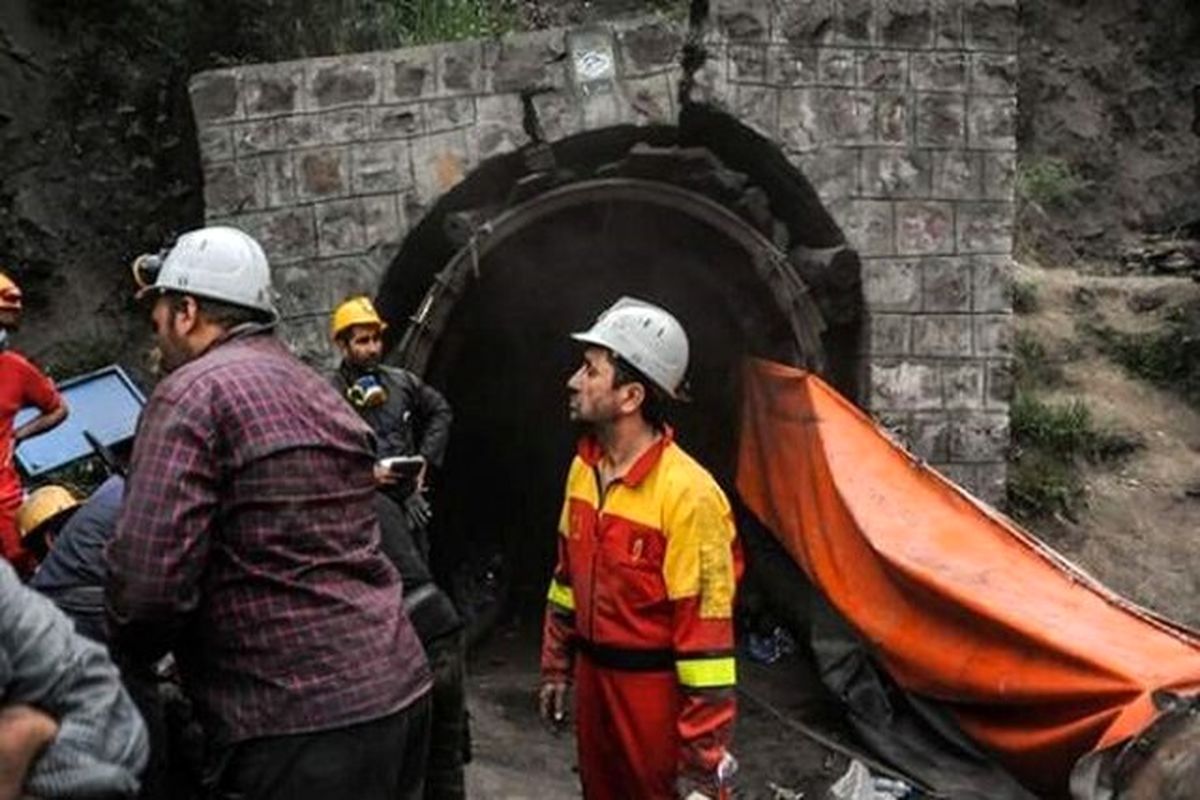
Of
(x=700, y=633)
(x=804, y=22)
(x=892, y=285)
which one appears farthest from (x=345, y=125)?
(x=700, y=633)

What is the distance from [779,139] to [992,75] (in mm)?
1196

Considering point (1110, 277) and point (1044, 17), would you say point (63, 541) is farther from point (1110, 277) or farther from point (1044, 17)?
point (1044, 17)

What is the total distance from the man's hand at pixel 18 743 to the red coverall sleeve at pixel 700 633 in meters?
2.10

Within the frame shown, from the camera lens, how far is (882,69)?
297 inches

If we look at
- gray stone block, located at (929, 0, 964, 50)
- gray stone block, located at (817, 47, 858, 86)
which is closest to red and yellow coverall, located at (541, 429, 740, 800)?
gray stone block, located at (817, 47, 858, 86)

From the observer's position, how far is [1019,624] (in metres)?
5.22

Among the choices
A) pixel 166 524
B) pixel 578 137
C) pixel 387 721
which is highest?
pixel 578 137

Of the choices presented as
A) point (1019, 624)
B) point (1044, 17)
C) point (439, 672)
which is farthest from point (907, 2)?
point (1044, 17)

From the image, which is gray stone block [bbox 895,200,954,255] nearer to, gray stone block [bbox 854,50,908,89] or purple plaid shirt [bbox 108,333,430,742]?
gray stone block [bbox 854,50,908,89]

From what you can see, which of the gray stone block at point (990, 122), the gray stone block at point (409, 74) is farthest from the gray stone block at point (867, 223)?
the gray stone block at point (409, 74)

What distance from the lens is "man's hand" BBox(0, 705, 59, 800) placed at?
201 centimetres

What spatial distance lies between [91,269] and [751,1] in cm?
487

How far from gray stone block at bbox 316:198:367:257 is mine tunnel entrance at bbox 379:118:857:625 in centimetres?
24

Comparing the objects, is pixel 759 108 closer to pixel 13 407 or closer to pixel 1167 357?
pixel 13 407
